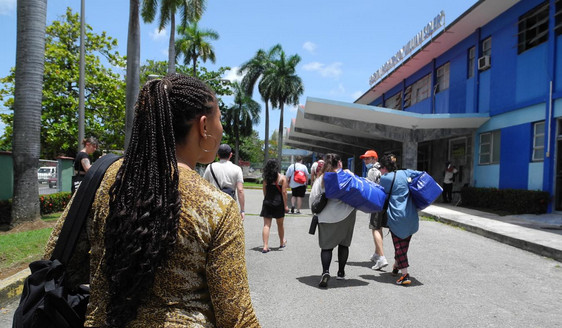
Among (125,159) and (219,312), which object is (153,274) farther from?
(125,159)

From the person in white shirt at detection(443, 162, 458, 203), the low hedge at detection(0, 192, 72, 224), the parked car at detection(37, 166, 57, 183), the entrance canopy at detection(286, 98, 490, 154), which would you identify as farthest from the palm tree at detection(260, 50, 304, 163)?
the low hedge at detection(0, 192, 72, 224)

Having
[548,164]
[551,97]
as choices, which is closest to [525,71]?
[551,97]

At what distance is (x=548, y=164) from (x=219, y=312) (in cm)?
1354

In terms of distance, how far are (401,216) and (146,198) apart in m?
4.66

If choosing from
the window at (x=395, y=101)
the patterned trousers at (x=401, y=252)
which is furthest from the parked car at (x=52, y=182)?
the window at (x=395, y=101)

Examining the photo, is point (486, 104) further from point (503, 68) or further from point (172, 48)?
point (172, 48)

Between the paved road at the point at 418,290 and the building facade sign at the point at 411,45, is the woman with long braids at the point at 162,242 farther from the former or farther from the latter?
the building facade sign at the point at 411,45

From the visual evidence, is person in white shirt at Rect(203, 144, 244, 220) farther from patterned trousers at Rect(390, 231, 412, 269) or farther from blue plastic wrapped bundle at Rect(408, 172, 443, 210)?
blue plastic wrapped bundle at Rect(408, 172, 443, 210)

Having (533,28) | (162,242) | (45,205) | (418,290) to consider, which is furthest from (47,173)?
(533,28)

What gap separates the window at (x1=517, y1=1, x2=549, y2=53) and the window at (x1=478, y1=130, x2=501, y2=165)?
328 centimetres

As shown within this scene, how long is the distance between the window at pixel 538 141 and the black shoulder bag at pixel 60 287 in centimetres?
1424

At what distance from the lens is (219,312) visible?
1307 mm

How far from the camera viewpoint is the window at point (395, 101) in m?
26.6

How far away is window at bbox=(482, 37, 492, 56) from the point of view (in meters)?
15.6
